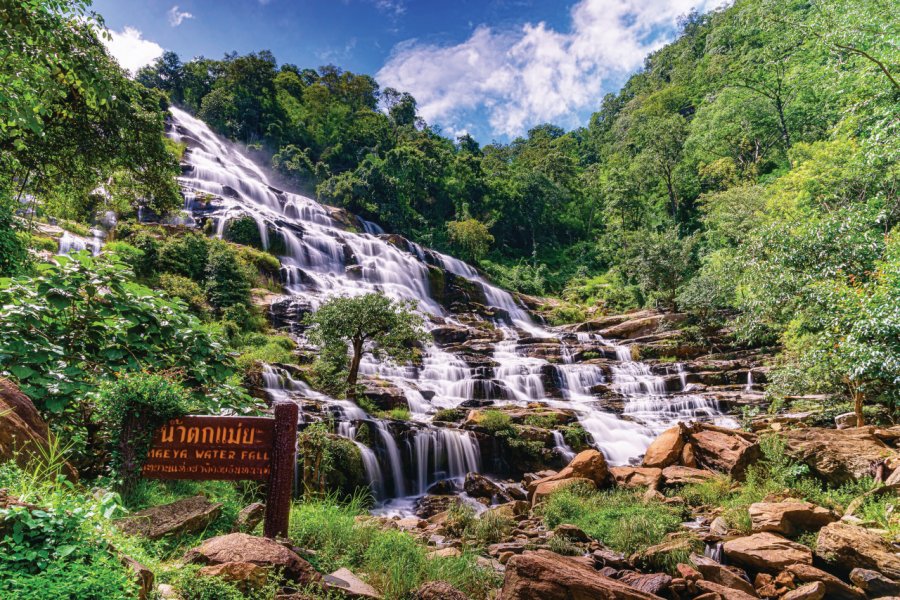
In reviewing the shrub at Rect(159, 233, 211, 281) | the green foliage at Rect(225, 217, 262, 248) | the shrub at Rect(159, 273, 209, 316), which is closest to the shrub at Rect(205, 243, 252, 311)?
the shrub at Rect(159, 233, 211, 281)

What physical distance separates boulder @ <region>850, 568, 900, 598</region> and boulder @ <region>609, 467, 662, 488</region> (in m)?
4.51

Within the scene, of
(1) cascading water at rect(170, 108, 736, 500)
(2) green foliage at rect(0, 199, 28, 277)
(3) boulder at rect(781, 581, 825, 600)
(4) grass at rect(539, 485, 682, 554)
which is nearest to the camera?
(3) boulder at rect(781, 581, 825, 600)

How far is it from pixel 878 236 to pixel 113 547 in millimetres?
15319

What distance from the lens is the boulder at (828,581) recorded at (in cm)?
487

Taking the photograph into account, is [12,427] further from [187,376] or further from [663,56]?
[663,56]

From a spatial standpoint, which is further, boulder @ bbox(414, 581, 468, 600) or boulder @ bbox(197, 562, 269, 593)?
boulder @ bbox(414, 581, 468, 600)

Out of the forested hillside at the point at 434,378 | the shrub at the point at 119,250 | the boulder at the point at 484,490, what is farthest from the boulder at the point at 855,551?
the shrub at the point at 119,250

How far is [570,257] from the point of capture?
45250 millimetres

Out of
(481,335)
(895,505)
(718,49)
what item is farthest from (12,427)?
(718,49)

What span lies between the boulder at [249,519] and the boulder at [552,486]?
6251 millimetres

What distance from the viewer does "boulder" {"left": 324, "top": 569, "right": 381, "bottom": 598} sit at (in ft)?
11.5

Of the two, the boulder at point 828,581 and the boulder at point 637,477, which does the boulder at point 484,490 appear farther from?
the boulder at point 828,581

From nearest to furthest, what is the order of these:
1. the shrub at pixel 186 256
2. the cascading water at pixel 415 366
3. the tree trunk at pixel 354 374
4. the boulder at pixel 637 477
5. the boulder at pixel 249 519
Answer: the boulder at pixel 249 519 < the boulder at pixel 637 477 < the cascading water at pixel 415 366 < the tree trunk at pixel 354 374 < the shrub at pixel 186 256

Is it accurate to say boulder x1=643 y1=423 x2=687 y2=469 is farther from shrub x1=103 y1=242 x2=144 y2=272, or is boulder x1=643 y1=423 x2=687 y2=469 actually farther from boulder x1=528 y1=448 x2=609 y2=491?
shrub x1=103 y1=242 x2=144 y2=272
